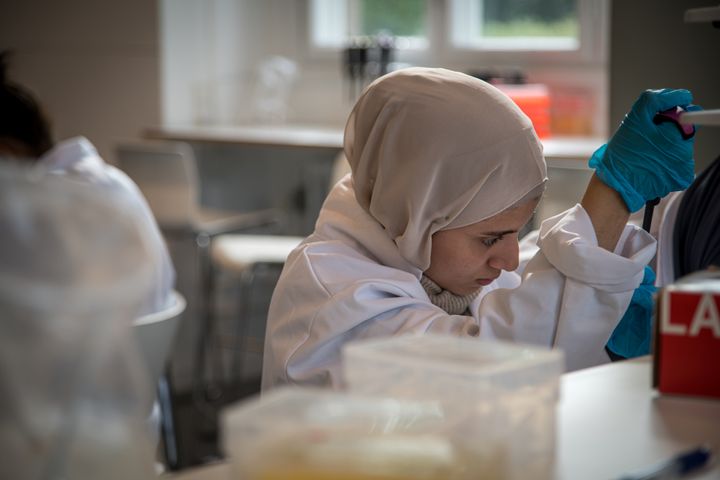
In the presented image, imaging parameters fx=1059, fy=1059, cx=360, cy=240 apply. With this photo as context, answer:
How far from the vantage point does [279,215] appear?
4027 millimetres

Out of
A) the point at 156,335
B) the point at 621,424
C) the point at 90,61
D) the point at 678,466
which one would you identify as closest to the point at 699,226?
the point at 621,424

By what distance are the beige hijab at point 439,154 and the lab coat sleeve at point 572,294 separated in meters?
0.09

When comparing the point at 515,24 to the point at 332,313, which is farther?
the point at 515,24

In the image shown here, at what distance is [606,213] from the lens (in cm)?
136

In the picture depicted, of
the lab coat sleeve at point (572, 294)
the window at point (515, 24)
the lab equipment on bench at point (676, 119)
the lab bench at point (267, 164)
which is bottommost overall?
the lab bench at point (267, 164)

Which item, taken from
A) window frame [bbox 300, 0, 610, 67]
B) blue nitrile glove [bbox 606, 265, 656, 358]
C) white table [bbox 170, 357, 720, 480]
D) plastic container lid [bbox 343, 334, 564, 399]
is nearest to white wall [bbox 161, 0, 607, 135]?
window frame [bbox 300, 0, 610, 67]

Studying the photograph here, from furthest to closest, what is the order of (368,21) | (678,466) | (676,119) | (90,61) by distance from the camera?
1. (90,61)
2. (368,21)
3. (676,119)
4. (678,466)

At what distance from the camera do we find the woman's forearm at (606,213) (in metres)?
1.36

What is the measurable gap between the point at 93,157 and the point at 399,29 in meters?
2.37

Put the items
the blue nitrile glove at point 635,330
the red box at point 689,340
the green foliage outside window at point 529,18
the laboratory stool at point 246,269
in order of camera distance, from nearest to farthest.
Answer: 1. the red box at point 689,340
2. the blue nitrile glove at point 635,330
3. the laboratory stool at point 246,269
4. the green foliage outside window at point 529,18

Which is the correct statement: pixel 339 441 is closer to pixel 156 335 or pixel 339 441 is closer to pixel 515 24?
pixel 156 335

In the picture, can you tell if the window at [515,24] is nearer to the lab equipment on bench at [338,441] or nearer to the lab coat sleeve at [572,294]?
the lab coat sleeve at [572,294]

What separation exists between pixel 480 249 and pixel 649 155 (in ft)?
0.88

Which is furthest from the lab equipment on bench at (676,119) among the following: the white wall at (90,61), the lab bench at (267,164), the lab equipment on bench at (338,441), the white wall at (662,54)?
the white wall at (90,61)
